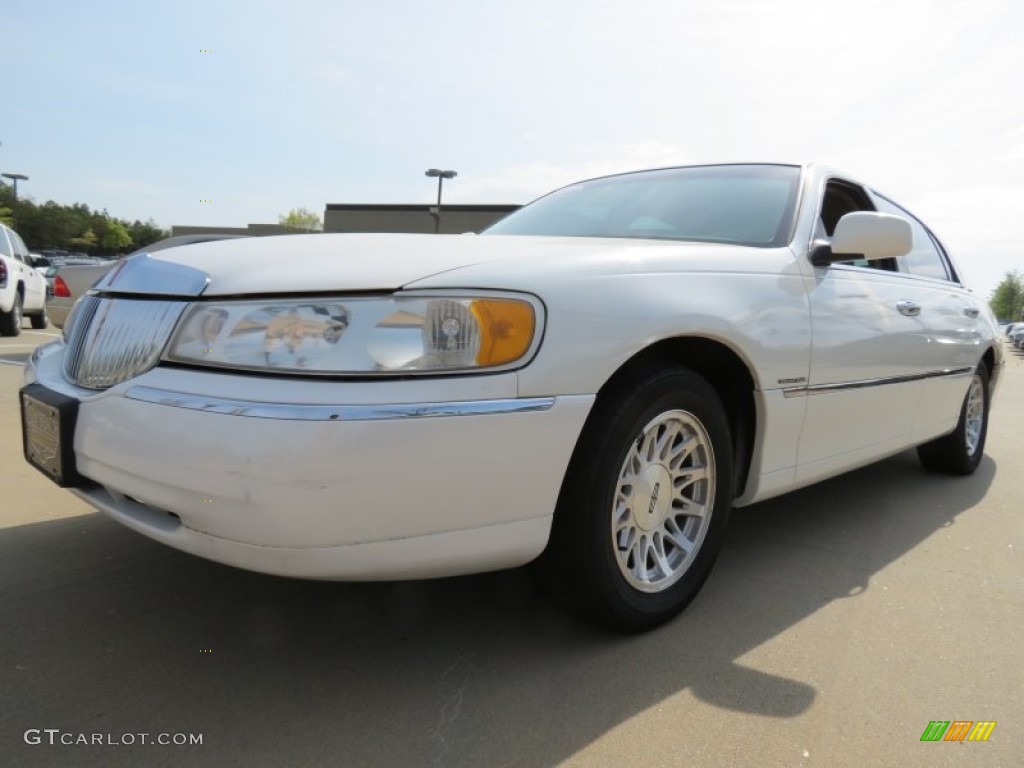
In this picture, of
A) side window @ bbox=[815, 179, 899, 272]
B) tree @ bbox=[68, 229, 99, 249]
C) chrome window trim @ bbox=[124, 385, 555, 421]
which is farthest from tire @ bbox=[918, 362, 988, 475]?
tree @ bbox=[68, 229, 99, 249]

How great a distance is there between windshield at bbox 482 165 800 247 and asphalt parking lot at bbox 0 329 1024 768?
1.24 metres

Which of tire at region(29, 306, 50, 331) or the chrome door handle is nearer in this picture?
the chrome door handle

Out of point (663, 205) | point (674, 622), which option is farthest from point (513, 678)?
point (663, 205)

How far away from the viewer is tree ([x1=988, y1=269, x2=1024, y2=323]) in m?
69.8

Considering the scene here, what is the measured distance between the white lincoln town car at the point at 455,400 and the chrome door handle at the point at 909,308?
55cm

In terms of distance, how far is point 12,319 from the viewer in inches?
384

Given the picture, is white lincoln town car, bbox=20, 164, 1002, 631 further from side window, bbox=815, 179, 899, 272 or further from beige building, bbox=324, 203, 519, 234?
beige building, bbox=324, 203, 519, 234

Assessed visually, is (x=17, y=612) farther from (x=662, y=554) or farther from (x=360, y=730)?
(x=662, y=554)

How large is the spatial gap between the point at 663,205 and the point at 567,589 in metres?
1.73

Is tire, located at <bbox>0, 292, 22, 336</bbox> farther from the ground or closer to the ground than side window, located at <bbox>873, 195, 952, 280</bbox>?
closer to the ground

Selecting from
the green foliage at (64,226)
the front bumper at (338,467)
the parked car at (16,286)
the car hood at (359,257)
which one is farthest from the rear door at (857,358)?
the green foliage at (64,226)

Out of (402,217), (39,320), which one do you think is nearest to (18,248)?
(39,320)
